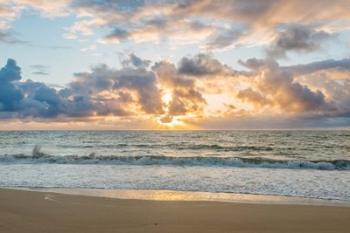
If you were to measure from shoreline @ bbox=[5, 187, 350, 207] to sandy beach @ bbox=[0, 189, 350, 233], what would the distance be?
0.82m

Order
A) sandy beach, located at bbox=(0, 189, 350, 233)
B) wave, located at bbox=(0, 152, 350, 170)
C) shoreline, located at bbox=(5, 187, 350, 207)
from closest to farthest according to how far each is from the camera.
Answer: sandy beach, located at bbox=(0, 189, 350, 233) → shoreline, located at bbox=(5, 187, 350, 207) → wave, located at bbox=(0, 152, 350, 170)

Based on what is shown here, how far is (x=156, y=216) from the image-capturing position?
28.2 feet

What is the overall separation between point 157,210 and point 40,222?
2.75m

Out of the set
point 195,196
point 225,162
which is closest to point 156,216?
point 195,196

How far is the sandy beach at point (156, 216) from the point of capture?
7480 mm

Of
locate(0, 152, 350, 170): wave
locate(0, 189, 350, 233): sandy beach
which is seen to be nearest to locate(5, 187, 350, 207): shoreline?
locate(0, 189, 350, 233): sandy beach

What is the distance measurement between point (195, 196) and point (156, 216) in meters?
3.84

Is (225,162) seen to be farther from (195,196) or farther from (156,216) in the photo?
(156,216)

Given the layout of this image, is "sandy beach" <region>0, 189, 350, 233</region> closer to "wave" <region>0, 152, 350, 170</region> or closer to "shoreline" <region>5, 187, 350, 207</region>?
"shoreline" <region>5, 187, 350, 207</region>

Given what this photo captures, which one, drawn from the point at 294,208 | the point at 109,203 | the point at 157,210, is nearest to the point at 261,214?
the point at 294,208

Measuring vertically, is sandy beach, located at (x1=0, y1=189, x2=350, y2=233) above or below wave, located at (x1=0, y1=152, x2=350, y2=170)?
above

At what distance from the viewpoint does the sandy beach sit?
7.48m

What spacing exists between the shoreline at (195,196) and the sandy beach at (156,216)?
817 millimetres

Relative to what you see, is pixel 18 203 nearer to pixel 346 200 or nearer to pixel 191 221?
pixel 191 221
